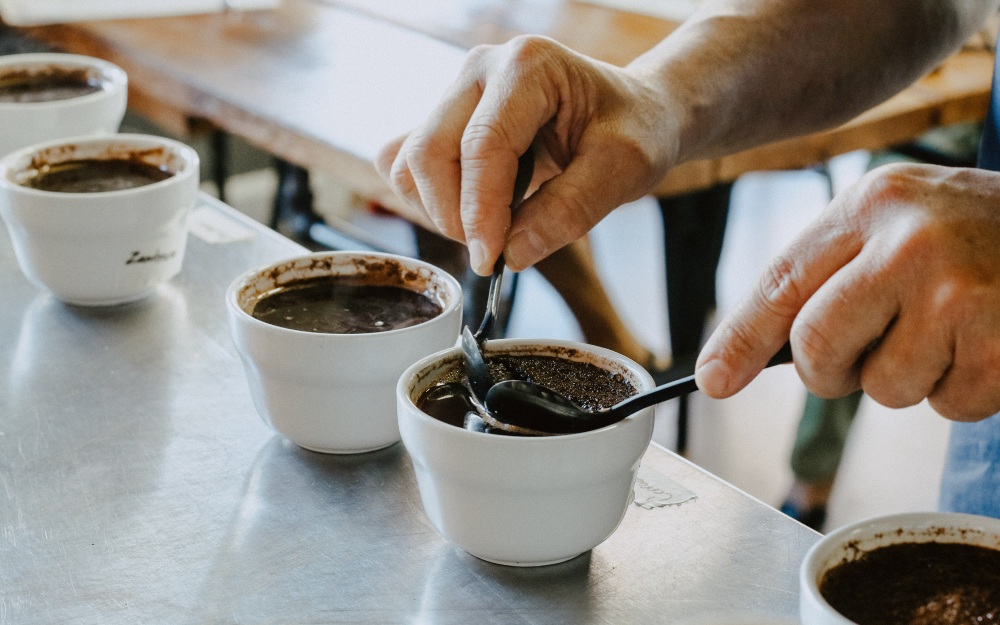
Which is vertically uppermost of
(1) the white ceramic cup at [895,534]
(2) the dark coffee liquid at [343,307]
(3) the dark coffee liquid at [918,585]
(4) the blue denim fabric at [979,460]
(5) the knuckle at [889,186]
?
(5) the knuckle at [889,186]

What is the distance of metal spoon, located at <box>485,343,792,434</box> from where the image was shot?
0.88 m

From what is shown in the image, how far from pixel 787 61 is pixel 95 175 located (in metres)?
0.94

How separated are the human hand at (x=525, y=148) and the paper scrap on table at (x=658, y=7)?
213 cm

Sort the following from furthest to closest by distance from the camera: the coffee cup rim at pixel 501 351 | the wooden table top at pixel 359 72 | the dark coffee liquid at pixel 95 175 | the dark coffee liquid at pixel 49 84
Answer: the wooden table top at pixel 359 72 → the dark coffee liquid at pixel 49 84 → the dark coffee liquid at pixel 95 175 → the coffee cup rim at pixel 501 351

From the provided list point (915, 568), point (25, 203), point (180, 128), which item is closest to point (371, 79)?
point (180, 128)

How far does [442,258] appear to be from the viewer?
9.89 ft

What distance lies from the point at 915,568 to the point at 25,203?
43.0 inches

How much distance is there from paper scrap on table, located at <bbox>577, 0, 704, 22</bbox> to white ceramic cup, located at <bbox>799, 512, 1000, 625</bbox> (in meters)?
2.61

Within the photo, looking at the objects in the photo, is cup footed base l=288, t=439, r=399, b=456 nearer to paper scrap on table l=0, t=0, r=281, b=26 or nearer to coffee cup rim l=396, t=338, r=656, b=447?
coffee cup rim l=396, t=338, r=656, b=447

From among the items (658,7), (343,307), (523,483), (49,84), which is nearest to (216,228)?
(49,84)

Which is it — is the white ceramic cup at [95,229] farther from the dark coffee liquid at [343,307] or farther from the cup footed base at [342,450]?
the cup footed base at [342,450]

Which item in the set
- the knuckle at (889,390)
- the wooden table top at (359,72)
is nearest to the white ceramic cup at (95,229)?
the wooden table top at (359,72)

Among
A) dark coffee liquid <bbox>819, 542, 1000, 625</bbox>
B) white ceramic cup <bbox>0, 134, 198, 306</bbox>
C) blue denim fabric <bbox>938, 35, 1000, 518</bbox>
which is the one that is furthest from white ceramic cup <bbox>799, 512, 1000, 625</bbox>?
white ceramic cup <bbox>0, 134, 198, 306</bbox>

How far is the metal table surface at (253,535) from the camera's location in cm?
88
